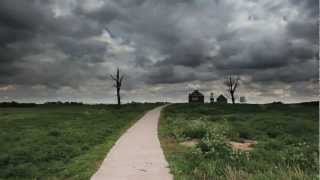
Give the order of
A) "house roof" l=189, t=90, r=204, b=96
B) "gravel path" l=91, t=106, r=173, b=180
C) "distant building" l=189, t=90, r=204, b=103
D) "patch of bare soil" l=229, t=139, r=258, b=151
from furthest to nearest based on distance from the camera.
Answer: "house roof" l=189, t=90, r=204, b=96
"distant building" l=189, t=90, r=204, b=103
"patch of bare soil" l=229, t=139, r=258, b=151
"gravel path" l=91, t=106, r=173, b=180

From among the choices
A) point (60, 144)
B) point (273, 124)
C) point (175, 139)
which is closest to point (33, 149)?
point (60, 144)

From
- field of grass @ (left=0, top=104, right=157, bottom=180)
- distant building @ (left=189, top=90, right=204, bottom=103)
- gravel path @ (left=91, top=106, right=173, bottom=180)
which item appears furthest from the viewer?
distant building @ (left=189, top=90, right=204, bottom=103)

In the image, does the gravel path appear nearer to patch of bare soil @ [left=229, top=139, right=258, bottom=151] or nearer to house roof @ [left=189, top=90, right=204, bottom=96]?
patch of bare soil @ [left=229, top=139, right=258, bottom=151]

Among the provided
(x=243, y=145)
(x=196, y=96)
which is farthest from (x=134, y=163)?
(x=196, y=96)

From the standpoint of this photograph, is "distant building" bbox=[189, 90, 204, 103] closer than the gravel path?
No

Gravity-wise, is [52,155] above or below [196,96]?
below

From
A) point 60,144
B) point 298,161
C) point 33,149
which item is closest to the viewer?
point 298,161

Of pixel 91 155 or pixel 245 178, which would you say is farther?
pixel 91 155

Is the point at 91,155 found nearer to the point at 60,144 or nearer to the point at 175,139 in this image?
the point at 60,144

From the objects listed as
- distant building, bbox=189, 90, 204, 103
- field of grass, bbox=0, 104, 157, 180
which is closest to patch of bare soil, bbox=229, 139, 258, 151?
field of grass, bbox=0, 104, 157, 180

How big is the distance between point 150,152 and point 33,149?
6101mm

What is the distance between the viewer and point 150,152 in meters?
16.8

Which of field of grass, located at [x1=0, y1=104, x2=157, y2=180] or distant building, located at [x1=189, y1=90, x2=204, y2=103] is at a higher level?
distant building, located at [x1=189, y1=90, x2=204, y2=103]

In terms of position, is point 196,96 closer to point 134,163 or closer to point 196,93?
point 196,93
